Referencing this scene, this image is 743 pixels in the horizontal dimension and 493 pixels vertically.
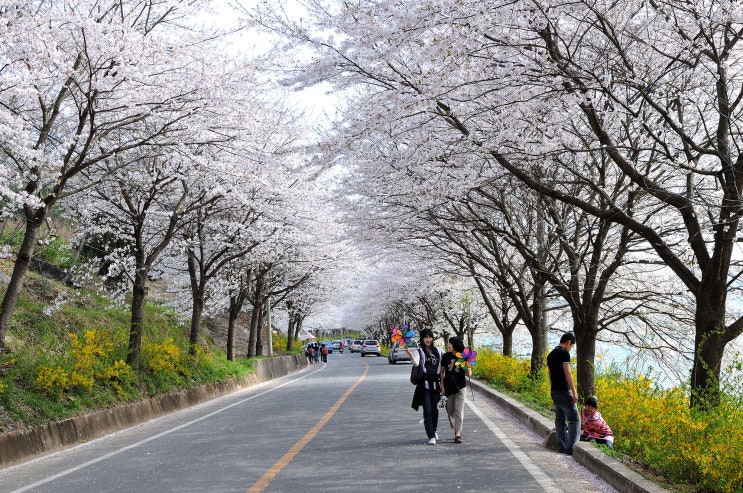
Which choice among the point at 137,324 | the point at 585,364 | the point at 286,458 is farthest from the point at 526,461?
the point at 137,324

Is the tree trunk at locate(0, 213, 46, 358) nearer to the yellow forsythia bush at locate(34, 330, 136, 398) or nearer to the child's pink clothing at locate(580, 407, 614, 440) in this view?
the yellow forsythia bush at locate(34, 330, 136, 398)

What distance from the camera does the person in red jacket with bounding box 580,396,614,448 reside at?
29.6 ft

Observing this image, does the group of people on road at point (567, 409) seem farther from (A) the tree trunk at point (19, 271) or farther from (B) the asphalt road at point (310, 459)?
(A) the tree trunk at point (19, 271)

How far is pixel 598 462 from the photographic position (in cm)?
764

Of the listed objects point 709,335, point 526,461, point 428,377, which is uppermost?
point 709,335

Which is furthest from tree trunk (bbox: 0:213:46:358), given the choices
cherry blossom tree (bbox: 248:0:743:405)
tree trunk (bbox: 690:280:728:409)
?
tree trunk (bbox: 690:280:728:409)

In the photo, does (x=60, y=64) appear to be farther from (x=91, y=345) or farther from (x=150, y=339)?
(x=150, y=339)

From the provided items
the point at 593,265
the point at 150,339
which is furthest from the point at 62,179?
the point at 150,339

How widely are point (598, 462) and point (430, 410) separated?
293cm

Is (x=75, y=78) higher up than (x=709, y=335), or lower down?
higher up

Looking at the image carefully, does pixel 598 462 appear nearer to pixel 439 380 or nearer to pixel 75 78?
pixel 439 380

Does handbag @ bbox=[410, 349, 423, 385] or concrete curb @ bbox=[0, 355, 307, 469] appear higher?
handbag @ bbox=[410, 349, 423, 385]

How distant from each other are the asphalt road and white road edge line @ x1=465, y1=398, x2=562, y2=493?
1 centimetres

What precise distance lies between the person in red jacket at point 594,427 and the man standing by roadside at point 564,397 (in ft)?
1.02
